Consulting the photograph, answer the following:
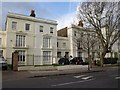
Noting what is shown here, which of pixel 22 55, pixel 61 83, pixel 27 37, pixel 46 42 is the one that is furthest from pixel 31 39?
pixel 61 83

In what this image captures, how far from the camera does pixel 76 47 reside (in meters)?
43.8

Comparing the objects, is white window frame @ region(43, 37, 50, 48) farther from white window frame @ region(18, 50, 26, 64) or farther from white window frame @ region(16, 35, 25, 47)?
white window frame @ region(18, 50, 26, 64)

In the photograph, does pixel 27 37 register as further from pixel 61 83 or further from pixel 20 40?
pixel 61 83

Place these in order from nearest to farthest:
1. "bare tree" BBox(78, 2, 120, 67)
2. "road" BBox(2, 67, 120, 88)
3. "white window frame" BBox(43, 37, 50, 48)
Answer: "road" BBox(2, 67, 120, 88) < "bare tree" BBox(78, 2, 120, 67) < "white window frame" BBox(43, 37, 50, 48)

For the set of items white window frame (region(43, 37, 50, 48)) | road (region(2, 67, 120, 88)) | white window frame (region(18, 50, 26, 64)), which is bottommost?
road (region(2, 67, 120, 88))

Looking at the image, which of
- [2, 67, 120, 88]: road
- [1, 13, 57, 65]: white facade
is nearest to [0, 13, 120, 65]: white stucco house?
[1, 13, 57, 65]: white facade

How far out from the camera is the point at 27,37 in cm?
3569

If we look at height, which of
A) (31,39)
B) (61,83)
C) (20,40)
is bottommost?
(61,83)

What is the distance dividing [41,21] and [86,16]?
36.9ft

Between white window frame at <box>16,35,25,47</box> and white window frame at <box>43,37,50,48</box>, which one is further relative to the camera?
white window frame at <box>43,37,50,48</box>

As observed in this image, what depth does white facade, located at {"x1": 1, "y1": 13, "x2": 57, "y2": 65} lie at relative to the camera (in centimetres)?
3331

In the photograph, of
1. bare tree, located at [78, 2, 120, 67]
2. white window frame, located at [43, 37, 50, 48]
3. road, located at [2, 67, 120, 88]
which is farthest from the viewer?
white window frame, located at [43, 37, 50, 48]

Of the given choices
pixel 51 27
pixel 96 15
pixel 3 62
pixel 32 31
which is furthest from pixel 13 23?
pixel 96 15

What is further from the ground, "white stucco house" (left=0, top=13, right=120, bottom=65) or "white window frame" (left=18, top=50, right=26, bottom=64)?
"white stucco house" (left=0, top=13, right=120, bottom=65)
